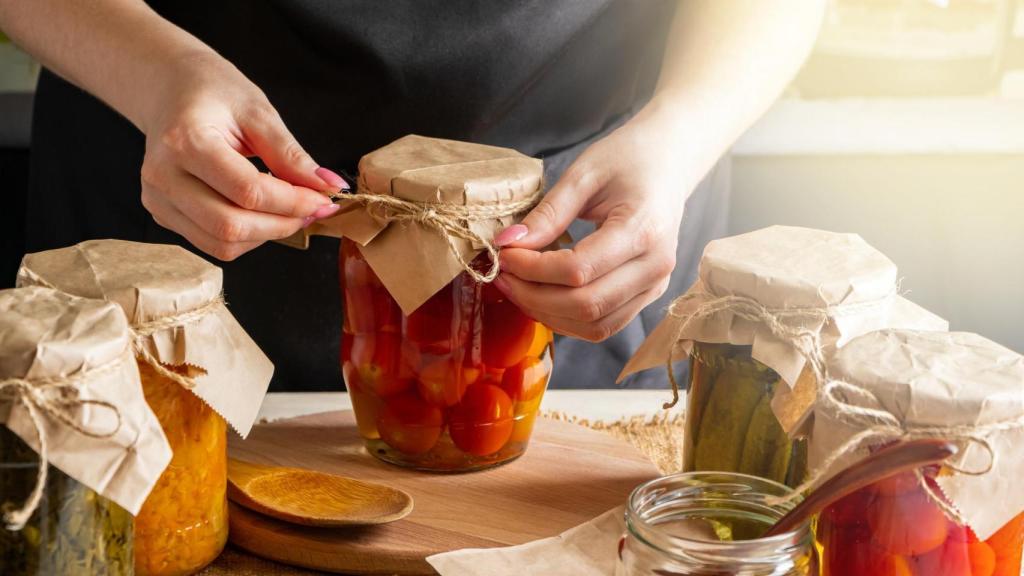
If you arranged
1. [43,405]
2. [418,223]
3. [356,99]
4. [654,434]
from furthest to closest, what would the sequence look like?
[356,99] < [654,434] < [418,223] < [43,405]

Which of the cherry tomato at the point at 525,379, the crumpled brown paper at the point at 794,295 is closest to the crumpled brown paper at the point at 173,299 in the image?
the cherry tomato at the point at 525,379

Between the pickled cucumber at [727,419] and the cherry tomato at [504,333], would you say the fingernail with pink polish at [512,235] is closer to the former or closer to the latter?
the cherry tomato at [504,333]

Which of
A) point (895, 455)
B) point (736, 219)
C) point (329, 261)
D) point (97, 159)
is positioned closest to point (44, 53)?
point (97, 159)

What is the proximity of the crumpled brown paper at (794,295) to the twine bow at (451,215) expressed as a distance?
0.52 feet

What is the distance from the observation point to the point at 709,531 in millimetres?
784

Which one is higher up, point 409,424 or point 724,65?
point 724,65

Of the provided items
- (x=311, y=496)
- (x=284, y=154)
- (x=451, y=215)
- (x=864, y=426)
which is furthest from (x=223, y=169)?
(x=864, y=426)

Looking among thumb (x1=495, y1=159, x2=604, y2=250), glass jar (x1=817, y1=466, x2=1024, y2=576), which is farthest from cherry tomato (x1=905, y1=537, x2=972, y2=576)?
thumb (x1=495, y1=159, x2=604, y2=250)

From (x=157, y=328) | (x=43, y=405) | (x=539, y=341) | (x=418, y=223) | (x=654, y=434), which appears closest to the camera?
(x=43, y=405)

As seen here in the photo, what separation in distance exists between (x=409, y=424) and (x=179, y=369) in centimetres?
23

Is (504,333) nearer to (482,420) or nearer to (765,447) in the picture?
(482,420)

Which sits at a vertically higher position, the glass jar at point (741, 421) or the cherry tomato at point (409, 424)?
the glass jar at point (741, 421)

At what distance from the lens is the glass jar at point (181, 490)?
0.81 m

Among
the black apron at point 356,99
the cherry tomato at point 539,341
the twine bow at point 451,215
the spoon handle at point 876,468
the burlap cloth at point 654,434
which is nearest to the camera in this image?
the spoon handle at point 876,468
